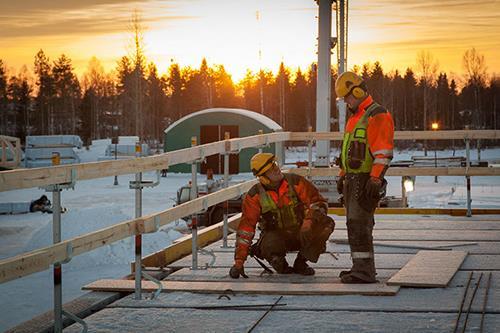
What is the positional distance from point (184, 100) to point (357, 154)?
110036 mm

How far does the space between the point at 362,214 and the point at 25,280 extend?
9.59 m

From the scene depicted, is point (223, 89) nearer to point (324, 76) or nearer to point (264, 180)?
point (324, 76)

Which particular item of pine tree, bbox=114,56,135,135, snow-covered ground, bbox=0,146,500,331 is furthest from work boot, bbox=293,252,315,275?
pine tree, bbox=114,56,135,135

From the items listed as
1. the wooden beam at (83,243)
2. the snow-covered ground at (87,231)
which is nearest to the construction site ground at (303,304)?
the wooden beam at (83,243)

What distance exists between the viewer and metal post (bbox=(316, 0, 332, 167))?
2438cm

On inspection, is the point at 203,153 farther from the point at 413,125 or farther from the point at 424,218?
the point at 413,125

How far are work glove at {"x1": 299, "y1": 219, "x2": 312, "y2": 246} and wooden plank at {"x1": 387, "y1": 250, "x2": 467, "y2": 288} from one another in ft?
2.97

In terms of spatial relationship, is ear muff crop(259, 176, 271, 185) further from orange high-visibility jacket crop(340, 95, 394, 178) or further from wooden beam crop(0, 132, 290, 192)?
orange high-visibility jacket crop(340, 95, 394, 178)

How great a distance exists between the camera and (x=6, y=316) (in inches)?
504

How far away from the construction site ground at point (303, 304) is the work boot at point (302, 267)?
10cm

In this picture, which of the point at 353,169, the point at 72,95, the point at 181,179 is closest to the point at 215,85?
the point at 72,95

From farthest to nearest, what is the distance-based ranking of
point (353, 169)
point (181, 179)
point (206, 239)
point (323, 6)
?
point (181, 179) < point (323, 6) < point (206, 239) < point (353, 169)

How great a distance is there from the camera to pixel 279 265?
8.62 metres

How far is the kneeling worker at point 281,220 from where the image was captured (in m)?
8.55
